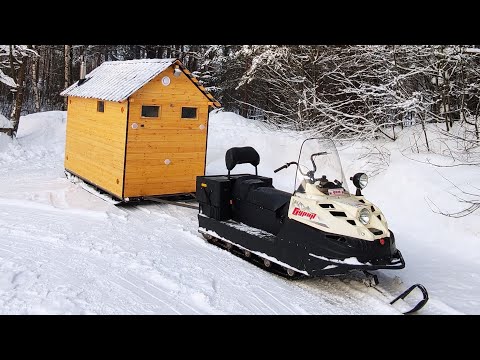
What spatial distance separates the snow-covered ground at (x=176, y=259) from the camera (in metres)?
4.94

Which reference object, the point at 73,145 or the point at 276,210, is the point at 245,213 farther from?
the point at 73,145

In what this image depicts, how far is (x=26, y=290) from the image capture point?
194 inches

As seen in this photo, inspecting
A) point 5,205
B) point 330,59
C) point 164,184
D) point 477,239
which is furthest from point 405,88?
point 5,205

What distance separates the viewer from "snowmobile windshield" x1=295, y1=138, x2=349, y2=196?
18.6 ft

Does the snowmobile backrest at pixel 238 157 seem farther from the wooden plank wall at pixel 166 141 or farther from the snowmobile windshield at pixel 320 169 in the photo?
the wooden plank wall at pixel 166 141

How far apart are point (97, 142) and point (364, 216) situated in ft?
21.2

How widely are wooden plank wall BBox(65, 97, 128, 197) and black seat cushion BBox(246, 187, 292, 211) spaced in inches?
130

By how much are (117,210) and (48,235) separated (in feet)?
6.21

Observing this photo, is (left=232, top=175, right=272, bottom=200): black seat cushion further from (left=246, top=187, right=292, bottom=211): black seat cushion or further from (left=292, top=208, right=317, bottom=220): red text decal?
(left=292, top=208, right=317, bottom=220): red text decal

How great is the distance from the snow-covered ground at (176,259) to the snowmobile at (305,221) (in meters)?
0.29

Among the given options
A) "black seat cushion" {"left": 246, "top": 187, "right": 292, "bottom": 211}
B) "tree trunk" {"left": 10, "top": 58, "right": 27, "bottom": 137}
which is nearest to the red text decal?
"black seat cushion" {"left": 246, "top": 187, "right": 292, "bottom": 211}

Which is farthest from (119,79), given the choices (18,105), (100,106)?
(18,105)

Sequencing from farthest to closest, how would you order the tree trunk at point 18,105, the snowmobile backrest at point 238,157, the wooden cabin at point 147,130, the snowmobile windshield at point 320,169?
the tree trunk at point 18,105 → the wooden cabin at point 147,130 → the snowmobile backrest at point 238,157 → the snowmobile windshield at point 320,169

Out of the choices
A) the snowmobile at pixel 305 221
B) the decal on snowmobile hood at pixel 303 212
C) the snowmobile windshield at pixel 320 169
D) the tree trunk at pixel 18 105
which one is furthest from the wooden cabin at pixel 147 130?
the tree trunk at pixel 18 105
